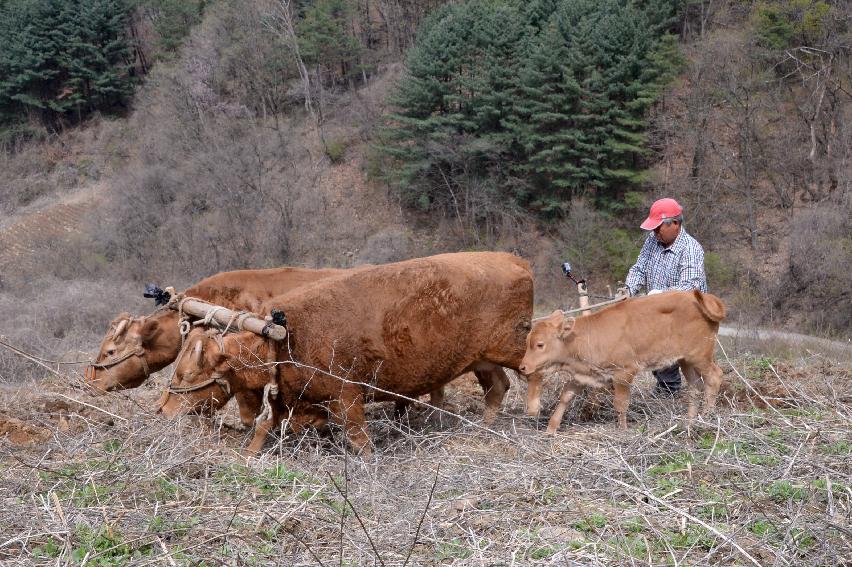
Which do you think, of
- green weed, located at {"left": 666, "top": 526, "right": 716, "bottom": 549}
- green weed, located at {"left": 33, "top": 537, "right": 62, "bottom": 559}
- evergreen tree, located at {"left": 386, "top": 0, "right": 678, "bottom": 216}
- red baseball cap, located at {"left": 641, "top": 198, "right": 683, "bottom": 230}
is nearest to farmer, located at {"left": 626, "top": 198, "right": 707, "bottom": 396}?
red baseball cap, located at {"left": 641, "top": 198, "right": 683, "bottom": 230}

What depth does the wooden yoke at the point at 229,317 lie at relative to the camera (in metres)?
6.64

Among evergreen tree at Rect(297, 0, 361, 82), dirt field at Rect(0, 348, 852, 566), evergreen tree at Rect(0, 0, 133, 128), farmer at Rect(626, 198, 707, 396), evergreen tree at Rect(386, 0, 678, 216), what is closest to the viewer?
dirt field at Rect(0, 348, 852, 566)

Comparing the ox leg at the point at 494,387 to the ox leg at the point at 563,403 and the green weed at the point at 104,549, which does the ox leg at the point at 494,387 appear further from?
the green weed at the point at 104,549

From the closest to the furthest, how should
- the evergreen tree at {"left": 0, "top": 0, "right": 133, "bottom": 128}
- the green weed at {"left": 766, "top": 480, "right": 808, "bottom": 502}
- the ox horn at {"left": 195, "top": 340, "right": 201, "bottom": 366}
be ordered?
the green weed at {"left": 766, "top": 480, "right": 808, "bottom": 502} → the ox horn at {"left": 195, "top": 340, "right": 201, "bottom": 366} → the evergreen tree at {"left": 0, "top": 0, "right": 133, "bottom": 128}

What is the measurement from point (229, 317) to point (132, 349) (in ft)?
6.26

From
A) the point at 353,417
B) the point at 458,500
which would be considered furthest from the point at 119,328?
the point at 458,500

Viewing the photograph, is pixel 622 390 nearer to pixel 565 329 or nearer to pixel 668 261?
pixel 565 329

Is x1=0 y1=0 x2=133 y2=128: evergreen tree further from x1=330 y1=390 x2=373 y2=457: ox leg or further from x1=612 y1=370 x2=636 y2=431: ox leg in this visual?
x1=612 y1=370 x2=636 y2=431: ox leg

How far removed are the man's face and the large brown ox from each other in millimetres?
1583

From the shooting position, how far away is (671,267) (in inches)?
311

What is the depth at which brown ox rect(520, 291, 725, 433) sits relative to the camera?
7316 mm

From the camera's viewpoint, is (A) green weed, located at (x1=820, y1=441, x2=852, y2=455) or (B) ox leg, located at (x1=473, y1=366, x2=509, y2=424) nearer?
(A) green weed, located at (x1=820, y1=441, x2=852, y2=455)

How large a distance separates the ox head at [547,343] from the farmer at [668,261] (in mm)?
931

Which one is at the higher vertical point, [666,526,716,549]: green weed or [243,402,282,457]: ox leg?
[666,526,716,549]: green weed
